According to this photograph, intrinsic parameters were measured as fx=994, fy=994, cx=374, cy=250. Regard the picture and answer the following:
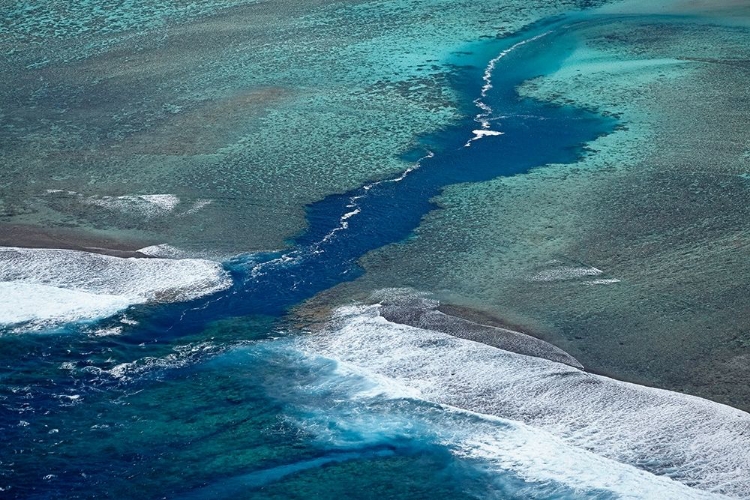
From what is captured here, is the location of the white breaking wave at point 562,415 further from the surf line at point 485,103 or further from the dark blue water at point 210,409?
the surf line at point 485,103

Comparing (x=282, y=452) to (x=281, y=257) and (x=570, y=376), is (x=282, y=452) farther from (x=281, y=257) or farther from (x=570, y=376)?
(x=281, y=257)

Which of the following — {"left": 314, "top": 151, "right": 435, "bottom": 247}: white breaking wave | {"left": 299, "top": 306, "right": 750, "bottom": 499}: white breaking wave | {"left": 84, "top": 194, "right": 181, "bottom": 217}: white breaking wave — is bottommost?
{"left": 299, "top": 306, "right": 750, "bottom": 499}: white breaking wave

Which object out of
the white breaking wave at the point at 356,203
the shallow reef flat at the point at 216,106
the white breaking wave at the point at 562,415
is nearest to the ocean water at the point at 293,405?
the white breaking wave at the point at 562,415

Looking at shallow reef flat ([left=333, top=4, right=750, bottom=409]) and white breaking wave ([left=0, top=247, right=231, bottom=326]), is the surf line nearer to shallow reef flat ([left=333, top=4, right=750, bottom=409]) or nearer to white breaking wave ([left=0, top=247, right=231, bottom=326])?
shallow reef flat ([left=333, top=4, right=750, bottom=409])

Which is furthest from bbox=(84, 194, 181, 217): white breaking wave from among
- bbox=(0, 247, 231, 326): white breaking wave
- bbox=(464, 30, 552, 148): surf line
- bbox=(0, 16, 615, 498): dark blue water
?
bbox=(464, 30, 552, 148): surf line

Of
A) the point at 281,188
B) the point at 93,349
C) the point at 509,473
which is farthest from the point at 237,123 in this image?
the point at 509,473

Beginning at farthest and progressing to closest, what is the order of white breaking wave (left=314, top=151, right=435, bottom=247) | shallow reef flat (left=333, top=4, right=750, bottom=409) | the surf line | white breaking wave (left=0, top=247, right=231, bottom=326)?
the surf line, white breaking wave (left=314, top=151, right=435, bottom=247), white breaking wave (left=0, top=247, right=231, bottom=326), shallow reef flat (left=333, top=4, right=750, bottom=409)

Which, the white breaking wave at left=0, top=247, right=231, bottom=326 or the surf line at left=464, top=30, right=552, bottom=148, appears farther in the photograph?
the surf line at left=464, top=30, right=552, bottom=148
